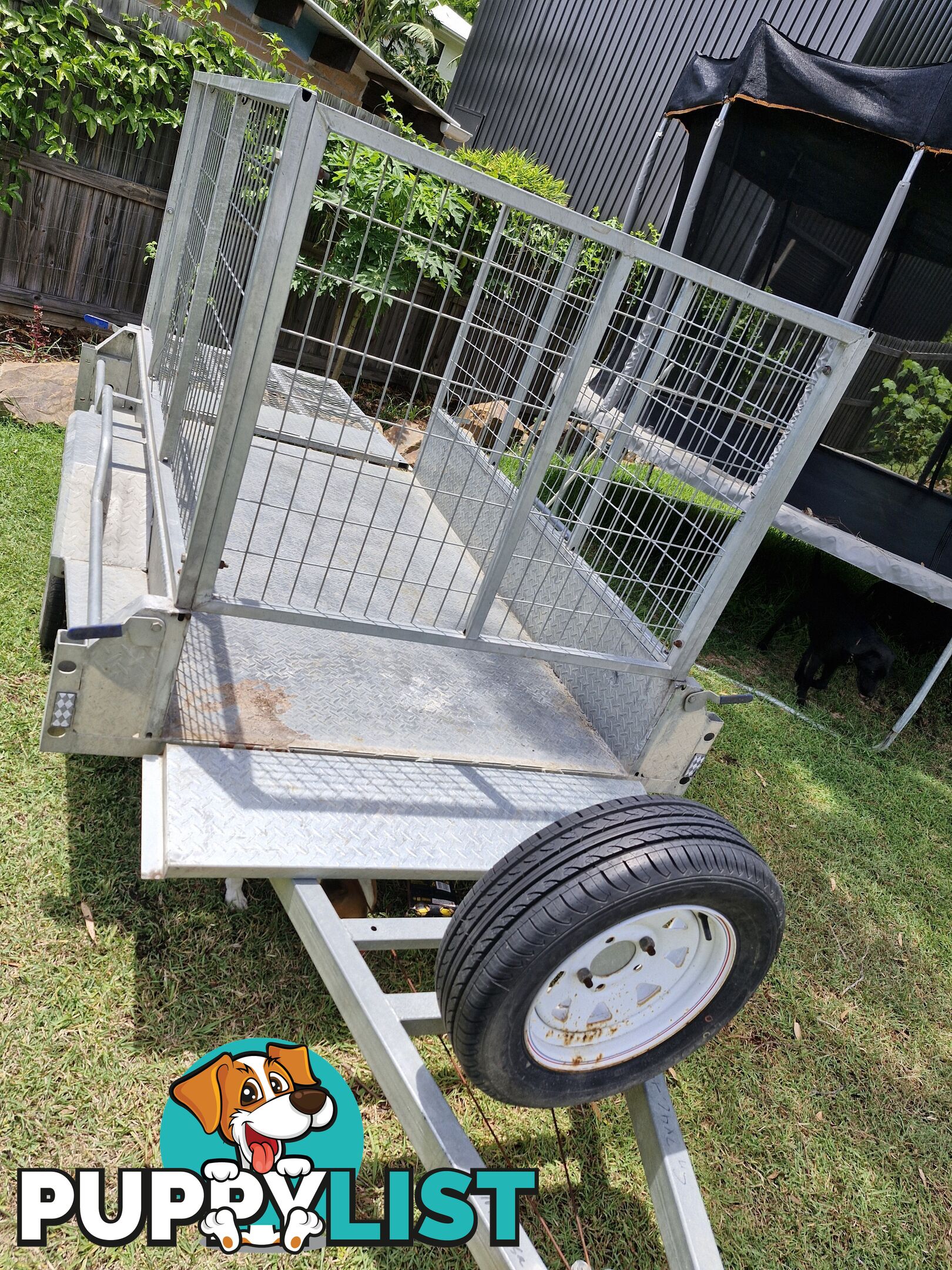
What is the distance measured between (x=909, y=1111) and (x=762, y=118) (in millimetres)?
6847

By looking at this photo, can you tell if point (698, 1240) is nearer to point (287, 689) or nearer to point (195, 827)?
point (195, 827)

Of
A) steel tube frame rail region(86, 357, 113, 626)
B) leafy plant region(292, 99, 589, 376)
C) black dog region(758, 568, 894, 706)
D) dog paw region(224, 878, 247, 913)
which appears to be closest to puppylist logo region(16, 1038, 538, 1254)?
dog paw region(224, 878, 247, 913)

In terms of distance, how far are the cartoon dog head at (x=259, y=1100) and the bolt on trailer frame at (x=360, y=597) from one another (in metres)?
0.37

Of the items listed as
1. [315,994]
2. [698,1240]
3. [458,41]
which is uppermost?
[458,41]

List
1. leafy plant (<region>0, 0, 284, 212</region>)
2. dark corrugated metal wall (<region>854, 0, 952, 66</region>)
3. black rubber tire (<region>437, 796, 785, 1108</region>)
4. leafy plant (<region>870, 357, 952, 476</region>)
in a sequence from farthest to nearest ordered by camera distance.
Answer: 1. dark corrugated metal wall (<region>854, 0, 952, 66</region>)
2. leafy plant (<region>870, 357, 952, 476</region>)
3. leafy plant (<region>0, 0, 284, 212</region>)
4. black rubber tire (<region>437, 796, 785, 1108</region>)

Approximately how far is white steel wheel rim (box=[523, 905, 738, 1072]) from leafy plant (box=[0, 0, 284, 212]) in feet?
23.2

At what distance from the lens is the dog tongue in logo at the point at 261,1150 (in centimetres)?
209

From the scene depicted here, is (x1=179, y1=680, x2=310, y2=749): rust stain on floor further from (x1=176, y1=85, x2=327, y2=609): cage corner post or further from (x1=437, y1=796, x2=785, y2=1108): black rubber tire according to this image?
(x1=437, y1=796, x2=785, y2=1108): black rubber tire

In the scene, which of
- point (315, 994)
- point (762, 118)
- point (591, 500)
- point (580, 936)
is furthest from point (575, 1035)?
point (762, 118)

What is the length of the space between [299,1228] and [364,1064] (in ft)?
1.80

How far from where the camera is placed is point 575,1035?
222cm

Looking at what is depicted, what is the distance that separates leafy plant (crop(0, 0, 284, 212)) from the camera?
244 inches

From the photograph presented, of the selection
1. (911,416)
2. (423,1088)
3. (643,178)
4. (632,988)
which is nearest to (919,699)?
(911,416)

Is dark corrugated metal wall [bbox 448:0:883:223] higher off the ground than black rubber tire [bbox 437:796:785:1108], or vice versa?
dark corrugated metal wall [bbox 448:0:883:223]
